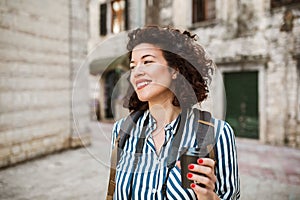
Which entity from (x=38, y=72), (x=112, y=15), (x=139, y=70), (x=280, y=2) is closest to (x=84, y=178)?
(x=38, y=72)

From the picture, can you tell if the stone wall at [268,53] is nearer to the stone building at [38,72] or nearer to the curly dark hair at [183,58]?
the stone building at [38,72]

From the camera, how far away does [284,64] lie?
24.7ft

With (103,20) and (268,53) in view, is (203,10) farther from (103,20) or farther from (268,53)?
(103,20)

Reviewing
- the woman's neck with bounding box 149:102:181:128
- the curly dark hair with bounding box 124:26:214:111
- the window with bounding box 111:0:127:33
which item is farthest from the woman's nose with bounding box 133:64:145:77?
the window with bounding box 111:0:127:33

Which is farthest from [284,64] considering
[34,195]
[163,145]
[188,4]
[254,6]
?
[163,145]

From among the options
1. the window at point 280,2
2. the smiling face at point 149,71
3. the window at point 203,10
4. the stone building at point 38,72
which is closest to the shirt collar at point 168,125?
the smiling face at point 149,71

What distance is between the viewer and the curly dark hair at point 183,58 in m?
1.22

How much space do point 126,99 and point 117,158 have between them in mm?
380

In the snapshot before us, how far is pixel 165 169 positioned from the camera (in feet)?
3.91

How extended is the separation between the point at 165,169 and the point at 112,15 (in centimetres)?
1115

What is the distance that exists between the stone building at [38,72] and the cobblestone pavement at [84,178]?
421mm

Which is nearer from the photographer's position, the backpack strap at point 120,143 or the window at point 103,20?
the backpack strap at point 120,143

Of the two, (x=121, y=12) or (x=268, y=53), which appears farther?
(x=121, y=12)

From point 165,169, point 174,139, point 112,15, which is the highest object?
point 112,15
